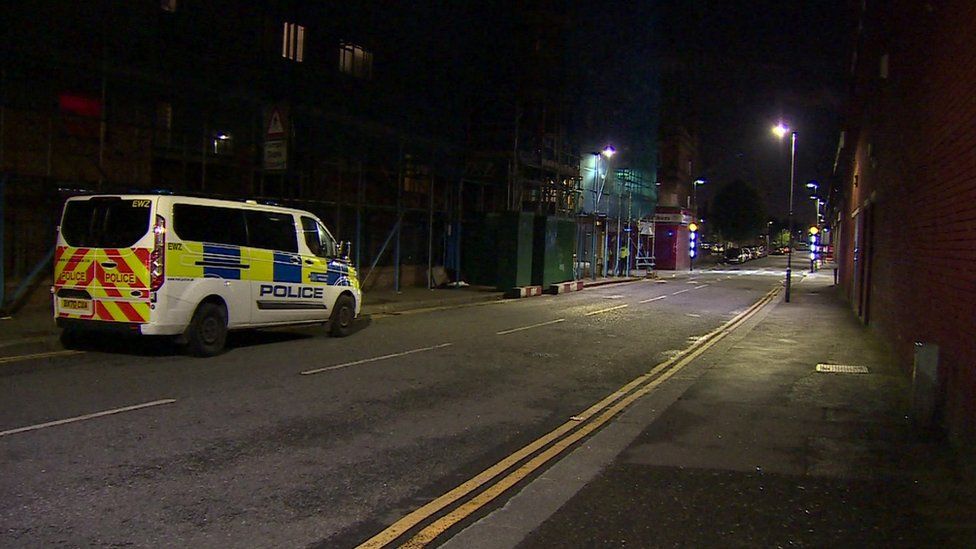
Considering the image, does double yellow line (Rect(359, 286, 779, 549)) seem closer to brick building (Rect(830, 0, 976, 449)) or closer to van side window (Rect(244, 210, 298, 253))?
brick building (Rect(830, 0, 976, 449))

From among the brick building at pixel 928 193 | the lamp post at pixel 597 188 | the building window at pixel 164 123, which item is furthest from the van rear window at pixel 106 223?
the lamp post at pixel 597 188

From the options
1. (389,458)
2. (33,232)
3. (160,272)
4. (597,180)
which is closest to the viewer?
(389,458)

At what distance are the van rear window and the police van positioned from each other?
0.01 metres

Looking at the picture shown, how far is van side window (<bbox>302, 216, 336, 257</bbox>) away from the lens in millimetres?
13367

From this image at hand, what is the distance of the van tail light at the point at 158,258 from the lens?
34.2ft

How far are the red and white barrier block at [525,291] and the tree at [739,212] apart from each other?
83.7 m

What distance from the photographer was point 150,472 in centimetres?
579

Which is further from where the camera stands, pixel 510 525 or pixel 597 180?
pixel 597 180

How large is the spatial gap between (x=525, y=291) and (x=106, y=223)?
1643 cm

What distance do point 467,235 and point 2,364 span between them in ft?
62.3

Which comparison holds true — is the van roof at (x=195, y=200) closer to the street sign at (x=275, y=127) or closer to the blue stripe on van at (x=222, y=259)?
the blue stripe on van at (x=222, y=259)

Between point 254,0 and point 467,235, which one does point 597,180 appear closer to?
point 467,235

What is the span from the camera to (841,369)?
11727mm

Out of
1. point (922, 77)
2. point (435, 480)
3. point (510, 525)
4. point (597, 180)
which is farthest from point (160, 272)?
point (597, 180)
